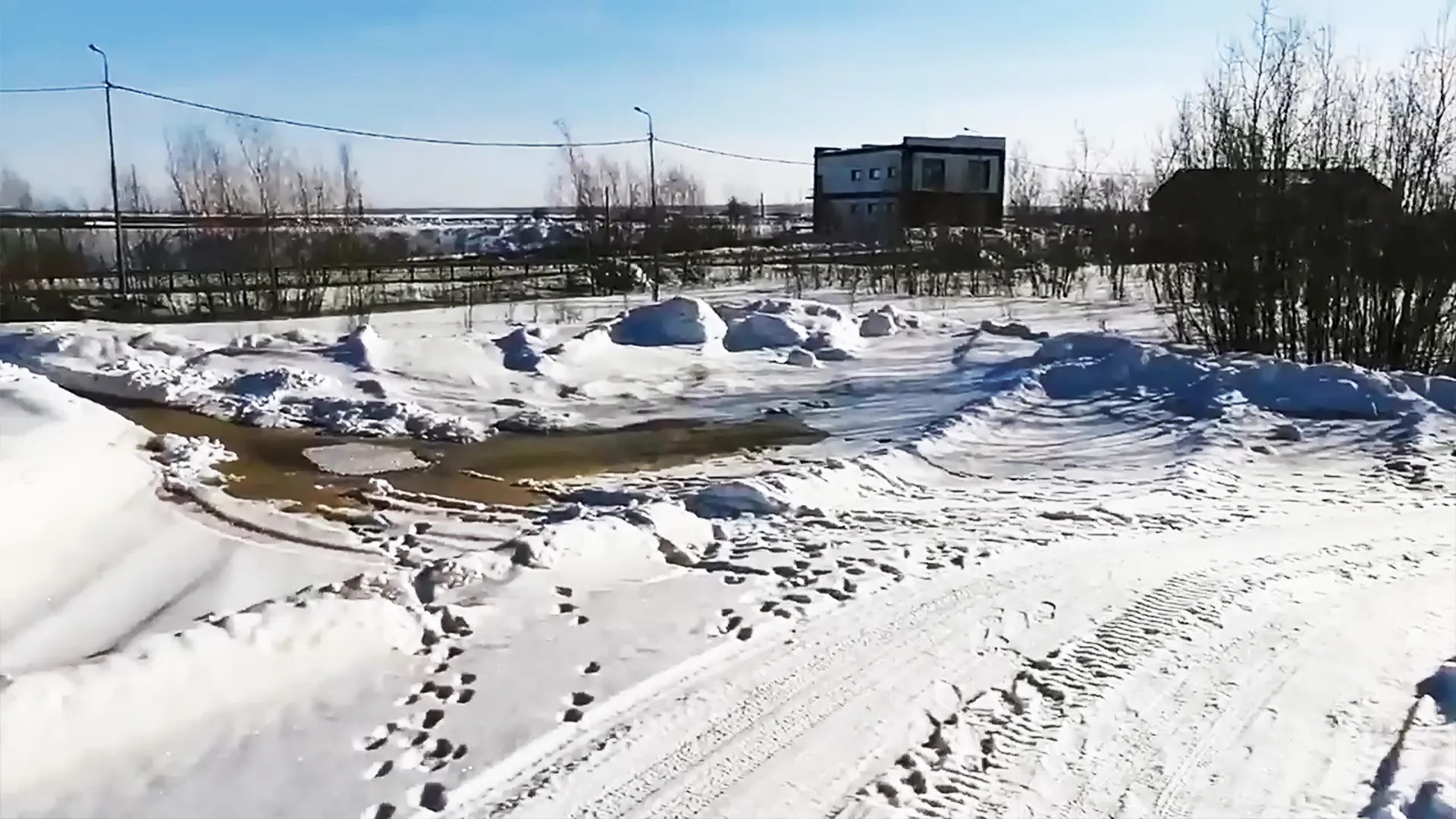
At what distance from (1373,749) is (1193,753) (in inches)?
27.6

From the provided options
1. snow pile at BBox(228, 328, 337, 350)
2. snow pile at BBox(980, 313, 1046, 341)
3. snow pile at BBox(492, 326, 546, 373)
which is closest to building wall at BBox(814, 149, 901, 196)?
snow pile at BBox(980, 313, 1046, 341)

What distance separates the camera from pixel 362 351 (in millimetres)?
14156

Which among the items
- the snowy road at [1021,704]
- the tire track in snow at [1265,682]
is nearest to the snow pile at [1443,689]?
the snowy road at [1021,704]

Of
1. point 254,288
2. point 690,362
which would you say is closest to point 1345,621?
point 690,362

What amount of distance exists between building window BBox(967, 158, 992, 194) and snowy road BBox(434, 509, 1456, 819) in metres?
49.8

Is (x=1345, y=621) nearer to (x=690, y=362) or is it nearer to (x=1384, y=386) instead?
(x=1384, y=386)

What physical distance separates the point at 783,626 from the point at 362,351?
10.3 m

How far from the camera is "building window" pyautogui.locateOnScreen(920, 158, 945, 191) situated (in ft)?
175

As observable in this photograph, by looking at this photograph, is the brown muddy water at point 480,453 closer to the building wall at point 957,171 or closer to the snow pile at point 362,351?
the snow pile at point 362,351

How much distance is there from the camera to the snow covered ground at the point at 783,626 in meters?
3.85

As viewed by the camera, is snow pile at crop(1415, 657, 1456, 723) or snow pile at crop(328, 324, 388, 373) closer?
snow pile at crop(1415, 657, 1456, 723)

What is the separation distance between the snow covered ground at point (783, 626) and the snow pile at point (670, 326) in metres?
5.78

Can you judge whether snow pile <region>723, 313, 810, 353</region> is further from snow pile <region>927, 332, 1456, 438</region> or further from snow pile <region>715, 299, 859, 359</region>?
snow pile <region>927, 332, 1456, 438</region>

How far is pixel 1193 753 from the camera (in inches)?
162
